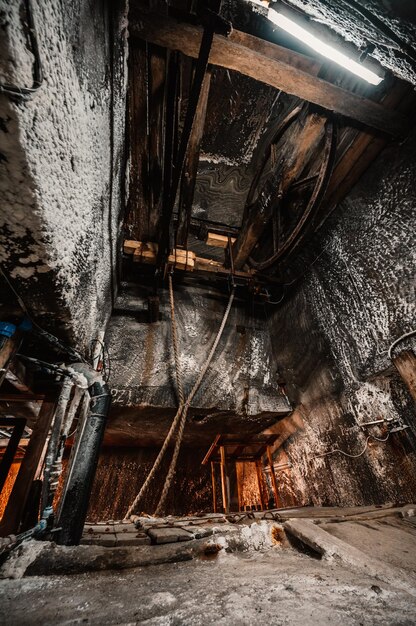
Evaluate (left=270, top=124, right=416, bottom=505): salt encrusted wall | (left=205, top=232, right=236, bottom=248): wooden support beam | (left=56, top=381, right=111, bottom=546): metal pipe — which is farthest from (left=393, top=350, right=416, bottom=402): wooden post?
(left=205, top=232, right=236, bottom=248): wooden support beam

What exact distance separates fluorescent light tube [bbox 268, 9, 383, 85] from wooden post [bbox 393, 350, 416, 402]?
8.50 ft

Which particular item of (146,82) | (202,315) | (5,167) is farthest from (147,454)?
(146,82)

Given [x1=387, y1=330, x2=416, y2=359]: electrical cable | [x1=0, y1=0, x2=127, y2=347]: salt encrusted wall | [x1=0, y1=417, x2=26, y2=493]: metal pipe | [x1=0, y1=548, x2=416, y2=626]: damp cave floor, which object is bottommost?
[x1=0, y1=548, x2=416, y2=626]: damp cave floor

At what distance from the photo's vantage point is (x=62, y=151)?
1.46m

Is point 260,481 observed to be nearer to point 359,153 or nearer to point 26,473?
point 26,473

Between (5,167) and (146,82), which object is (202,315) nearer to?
(146,82)

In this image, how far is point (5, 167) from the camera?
3.97 feet

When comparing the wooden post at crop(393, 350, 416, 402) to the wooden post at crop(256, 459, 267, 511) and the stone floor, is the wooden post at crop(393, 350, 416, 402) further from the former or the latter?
the wooden post at crop(256, 459, 267, 511)

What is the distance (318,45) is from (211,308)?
11.8 feet

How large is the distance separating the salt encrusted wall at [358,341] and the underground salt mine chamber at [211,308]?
0.09 feet

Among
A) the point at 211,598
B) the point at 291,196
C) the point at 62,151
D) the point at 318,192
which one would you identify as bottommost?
A: the point at 211,598

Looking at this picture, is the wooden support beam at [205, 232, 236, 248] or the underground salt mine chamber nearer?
the underground salt mine chamber

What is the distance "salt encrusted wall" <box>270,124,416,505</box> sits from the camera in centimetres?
271

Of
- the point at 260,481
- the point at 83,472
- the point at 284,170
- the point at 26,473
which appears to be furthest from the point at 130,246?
the point at 260,481
